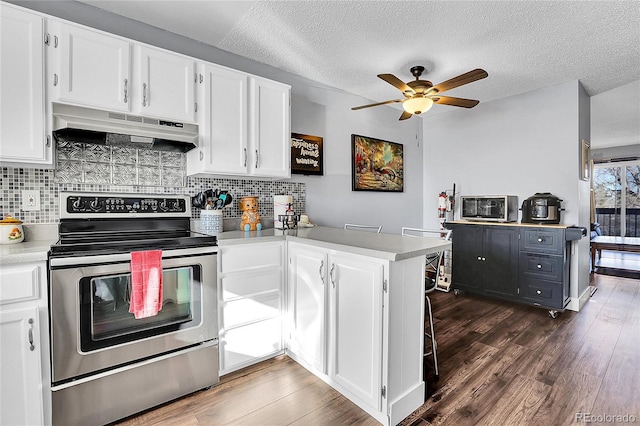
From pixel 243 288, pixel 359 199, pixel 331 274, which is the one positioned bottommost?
pixel 243 288

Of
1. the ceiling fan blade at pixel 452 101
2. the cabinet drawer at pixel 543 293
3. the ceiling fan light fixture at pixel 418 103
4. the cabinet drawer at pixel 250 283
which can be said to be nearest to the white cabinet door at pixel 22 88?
the cabinet drawer at pixel 250 283

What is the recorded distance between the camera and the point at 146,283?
1.65 metres

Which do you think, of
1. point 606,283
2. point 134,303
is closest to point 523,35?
point 134,303

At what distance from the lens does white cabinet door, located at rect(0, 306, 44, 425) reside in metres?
1.37

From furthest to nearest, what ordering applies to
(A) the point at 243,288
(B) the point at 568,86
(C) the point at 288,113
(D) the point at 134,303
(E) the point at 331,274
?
(B) the point at 568,86 < (C) the point at 288,113 < (A) the point at 243,288 < (E) the point at 331,274 < (D) the point at 134,303

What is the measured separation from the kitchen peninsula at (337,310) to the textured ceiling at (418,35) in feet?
5.25

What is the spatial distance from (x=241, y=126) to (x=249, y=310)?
139 centimetres

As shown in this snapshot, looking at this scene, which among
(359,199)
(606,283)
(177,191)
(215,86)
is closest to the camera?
(215,86)

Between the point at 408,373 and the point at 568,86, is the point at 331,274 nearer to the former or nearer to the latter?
the point at 408,373

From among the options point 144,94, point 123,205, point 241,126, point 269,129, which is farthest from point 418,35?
point 123,205

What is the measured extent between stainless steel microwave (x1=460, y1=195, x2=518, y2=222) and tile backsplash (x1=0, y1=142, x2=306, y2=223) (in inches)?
116

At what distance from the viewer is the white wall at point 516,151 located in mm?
3391

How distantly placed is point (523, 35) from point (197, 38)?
2645 millimetres

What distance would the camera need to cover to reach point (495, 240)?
3.55m
